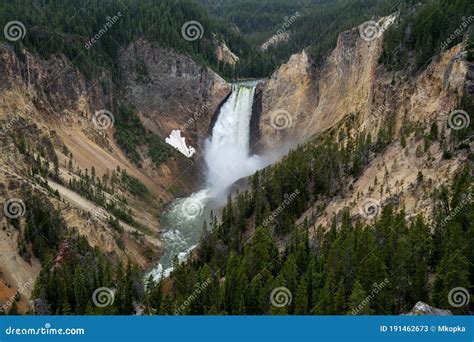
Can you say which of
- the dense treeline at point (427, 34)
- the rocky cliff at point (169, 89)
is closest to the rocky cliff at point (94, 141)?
the rocky cliff at point (169, 89)

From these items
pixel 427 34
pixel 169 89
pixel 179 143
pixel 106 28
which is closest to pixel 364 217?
pixel 427 34

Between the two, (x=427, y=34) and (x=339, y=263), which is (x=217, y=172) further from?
(x=339, y=263)

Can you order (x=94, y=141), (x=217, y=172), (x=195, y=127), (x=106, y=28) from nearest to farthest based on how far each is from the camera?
(x=94, y=141) < (x=217, y=172) < (x=106, y=28) < (x=195, y=127)

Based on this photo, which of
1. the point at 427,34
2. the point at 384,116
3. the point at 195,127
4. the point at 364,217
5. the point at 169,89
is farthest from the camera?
the point at 169,89

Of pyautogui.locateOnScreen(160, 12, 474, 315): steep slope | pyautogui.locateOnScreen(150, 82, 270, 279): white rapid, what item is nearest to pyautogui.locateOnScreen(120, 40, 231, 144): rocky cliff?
pyautogui.locateOnScreen(150, 82, 270, 279): white rapid

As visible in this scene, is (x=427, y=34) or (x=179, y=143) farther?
(x=179, y=143)

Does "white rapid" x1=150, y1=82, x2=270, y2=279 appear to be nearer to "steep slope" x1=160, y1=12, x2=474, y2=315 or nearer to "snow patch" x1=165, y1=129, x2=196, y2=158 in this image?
"snow patch" x1=165, y1=129, x2=196, y2=158

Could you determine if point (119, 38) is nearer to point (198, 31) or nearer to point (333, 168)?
point (198, 31)
